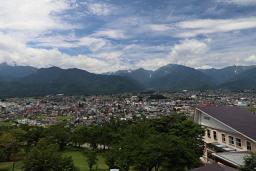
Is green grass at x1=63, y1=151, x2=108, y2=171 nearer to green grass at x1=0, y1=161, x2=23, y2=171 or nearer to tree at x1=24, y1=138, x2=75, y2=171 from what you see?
green grass at x1=0, y1=161, x2=23, y2=171

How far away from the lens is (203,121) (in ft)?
70.0

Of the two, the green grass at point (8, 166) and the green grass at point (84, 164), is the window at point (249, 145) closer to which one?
the green grass at point (84, 164)

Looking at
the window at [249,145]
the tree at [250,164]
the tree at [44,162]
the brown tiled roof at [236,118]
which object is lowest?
the tree at [44,162]

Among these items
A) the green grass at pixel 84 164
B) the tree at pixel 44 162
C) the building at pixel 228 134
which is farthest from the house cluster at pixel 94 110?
the tree at pixel 44 162

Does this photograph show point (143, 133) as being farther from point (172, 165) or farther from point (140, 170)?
point (172, 165)

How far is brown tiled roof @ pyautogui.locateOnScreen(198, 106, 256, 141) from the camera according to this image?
1567cm

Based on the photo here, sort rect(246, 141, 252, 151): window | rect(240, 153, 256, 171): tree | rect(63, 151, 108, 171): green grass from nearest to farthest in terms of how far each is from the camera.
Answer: rect(240, 153, 256, 171): tree, rect(246, 141, 252, 151): window, rect(63, 151, 108, 171): green grass

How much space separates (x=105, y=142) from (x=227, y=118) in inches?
766

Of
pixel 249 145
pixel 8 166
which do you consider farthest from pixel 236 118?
pixel 8 166

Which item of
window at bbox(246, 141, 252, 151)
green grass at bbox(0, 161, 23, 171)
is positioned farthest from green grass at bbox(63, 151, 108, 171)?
window at bbox(246, 141, 252, 151)

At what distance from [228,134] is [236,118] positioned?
1.83m

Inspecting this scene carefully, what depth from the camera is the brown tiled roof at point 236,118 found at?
15.7 meters

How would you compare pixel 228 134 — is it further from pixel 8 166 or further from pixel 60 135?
pixel 60 135

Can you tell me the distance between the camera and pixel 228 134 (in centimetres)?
1739
